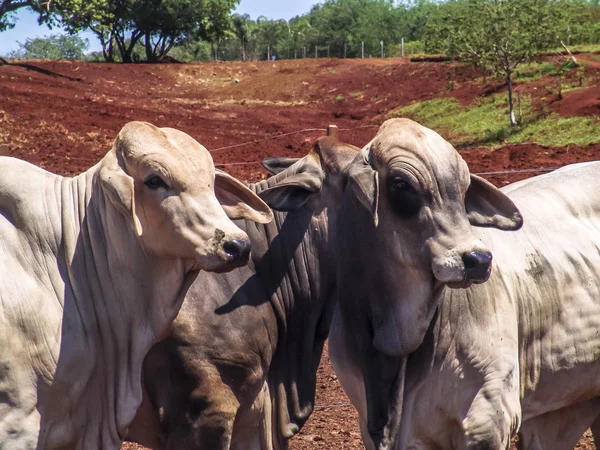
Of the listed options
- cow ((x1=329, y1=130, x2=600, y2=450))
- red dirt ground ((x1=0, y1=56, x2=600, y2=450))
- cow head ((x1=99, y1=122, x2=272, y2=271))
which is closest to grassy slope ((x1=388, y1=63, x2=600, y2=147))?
red dirt ground ((x1=0, y1=56, x2=600, y2=450))

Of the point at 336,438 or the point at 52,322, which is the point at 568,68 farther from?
the point at 52,322

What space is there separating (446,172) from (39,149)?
48.8 feet

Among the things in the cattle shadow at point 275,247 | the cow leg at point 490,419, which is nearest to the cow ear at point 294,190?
the cattle shadow at point 275,247

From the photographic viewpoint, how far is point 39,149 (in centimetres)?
1747

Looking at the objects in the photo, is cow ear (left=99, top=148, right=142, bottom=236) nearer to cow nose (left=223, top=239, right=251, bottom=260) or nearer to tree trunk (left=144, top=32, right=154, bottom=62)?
cow nose (left=223, top=239, right=251, bottom=260)

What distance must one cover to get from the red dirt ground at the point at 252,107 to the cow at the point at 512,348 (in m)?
1.75

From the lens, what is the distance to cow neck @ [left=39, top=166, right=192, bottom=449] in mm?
3500

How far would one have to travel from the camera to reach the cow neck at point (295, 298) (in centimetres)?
458

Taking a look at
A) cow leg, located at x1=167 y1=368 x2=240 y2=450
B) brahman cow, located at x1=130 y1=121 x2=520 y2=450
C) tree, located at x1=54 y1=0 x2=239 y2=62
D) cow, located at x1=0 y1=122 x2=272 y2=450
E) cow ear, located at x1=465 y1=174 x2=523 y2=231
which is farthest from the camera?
tree, located at x1=54 y1=0 x2=239 y2=62

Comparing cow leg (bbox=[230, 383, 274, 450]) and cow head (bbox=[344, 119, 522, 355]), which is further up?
cow head (bbox=[344, 119, 522, 355])

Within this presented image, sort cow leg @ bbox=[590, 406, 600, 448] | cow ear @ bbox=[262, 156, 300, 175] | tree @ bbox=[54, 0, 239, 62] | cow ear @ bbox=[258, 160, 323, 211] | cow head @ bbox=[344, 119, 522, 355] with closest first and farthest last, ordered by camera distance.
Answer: cow head @ bbox=[344, 119, 522, 355] < cow ear @ bbox=[258, 160, 323, 211] < cow leg @ bbox=[590, 406, 600, 448] < cow ear @ bbox=[262, 156, 300, 175] < tree @ bbox=[54, 0, 239, 62]

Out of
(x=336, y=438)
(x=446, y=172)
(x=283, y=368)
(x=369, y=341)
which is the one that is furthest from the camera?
(x=336, y=438)

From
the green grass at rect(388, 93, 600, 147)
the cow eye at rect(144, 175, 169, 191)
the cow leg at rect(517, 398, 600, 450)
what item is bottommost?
the green grass at rect(388, 93, 600, 147)

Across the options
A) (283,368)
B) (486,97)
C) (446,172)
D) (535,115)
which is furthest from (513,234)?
(486,97)
